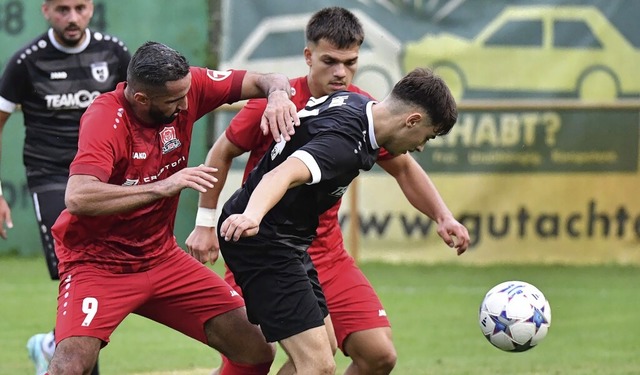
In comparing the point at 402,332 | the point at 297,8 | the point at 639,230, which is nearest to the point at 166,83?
the point at 402,332

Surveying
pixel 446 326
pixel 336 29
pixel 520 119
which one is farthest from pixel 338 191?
pixel 520 119

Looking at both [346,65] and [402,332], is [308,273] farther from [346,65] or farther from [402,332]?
[402,332]

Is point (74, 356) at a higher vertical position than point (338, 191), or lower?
lower

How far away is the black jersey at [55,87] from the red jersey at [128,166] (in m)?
1.68

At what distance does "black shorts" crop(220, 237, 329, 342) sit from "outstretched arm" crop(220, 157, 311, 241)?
0.54 metres

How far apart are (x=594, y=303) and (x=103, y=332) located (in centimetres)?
640

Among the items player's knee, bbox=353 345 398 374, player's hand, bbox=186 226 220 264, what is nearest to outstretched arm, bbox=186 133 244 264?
player's hand, bbox=186 226 220 264

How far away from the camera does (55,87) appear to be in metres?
7.75

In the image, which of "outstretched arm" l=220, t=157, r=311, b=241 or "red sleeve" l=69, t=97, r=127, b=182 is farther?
"red sleeve" l=69, t=97, r=127, b=182

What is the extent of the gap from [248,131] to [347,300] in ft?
3.55

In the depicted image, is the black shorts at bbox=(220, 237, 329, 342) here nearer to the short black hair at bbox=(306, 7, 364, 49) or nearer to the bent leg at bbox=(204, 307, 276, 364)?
the bent leg at bbox=(204, 307, 276, 364)

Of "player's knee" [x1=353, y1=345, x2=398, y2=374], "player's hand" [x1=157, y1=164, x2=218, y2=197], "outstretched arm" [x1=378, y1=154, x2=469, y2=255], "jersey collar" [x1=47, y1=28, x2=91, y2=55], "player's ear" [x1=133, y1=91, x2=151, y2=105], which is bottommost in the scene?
"player's knee" [x1=353, y1=345, x2=398, y2=374]

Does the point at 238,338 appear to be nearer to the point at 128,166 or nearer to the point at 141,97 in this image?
the point at 128,166

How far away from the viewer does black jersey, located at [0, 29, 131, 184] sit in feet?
25.3
